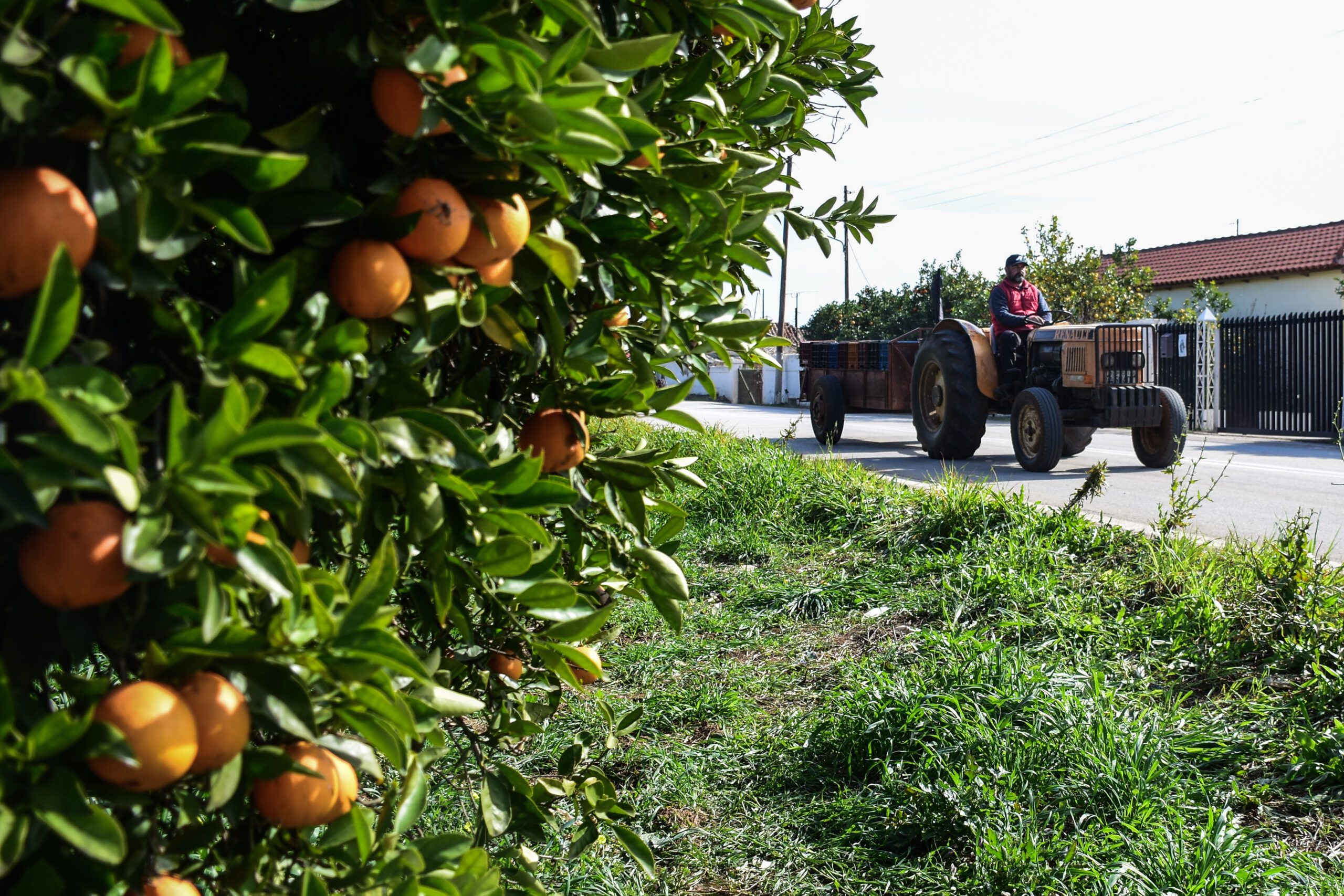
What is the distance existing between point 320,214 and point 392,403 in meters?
0.22

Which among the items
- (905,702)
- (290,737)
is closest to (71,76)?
(290,737)

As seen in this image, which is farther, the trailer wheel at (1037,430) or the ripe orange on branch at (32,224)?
the trailer wheel at (1037,430)

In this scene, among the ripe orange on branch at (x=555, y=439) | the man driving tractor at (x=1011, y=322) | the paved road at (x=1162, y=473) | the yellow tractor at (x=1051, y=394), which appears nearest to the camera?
the ripe orange on branch at (x=555, y=439)

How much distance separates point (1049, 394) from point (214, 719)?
30.2 ft

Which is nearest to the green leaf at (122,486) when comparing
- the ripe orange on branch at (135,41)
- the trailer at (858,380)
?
the ripe orange on branch at (135,41)

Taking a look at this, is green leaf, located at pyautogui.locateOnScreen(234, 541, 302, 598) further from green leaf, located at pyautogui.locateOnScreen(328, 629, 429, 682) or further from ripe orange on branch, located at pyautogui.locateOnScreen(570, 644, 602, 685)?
ripe orange on branch, located at pyautogui.locateOnScreen(570, 644, 602, 685)

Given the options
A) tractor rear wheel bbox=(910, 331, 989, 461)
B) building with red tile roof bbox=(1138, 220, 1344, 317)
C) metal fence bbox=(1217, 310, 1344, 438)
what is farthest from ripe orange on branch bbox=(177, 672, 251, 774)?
building with red tile roof bbox=(1138, 220, 1344, 317)

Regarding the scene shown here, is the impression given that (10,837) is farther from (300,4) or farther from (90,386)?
(300,4)

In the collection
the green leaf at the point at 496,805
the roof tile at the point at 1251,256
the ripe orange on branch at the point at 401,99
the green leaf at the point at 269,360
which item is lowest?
the green leaf at the point at 496,805

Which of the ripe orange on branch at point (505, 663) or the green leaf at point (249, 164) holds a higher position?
the green leaf at point (249, 164)

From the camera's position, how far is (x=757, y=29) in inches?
52.9

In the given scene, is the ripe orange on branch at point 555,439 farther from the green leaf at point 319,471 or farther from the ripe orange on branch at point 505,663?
the green leaf at point 319,471

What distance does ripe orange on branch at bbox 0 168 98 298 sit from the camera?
29.8 inches

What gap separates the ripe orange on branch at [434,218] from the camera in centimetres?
100
